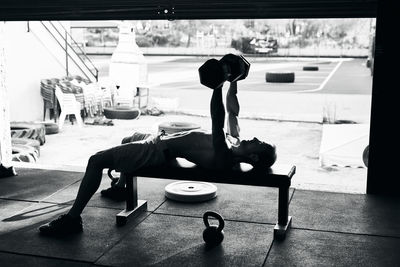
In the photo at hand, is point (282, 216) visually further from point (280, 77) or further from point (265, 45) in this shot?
point (265, 45)

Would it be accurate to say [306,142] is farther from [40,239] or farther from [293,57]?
[293,57]

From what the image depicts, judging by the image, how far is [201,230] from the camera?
11.0ft

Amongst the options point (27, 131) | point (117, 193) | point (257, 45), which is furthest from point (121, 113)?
point (257, 45)

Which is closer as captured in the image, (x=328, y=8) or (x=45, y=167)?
(x=328, y=8)

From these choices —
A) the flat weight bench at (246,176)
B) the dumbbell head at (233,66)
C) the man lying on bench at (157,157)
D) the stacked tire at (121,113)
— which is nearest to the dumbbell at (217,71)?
the dumbbell head at (233,66)

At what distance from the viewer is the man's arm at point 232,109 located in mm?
3393

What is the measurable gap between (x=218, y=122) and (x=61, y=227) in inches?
50.6

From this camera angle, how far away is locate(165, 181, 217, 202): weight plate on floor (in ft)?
13.0

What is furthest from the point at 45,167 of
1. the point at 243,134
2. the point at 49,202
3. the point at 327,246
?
the point at 243,134

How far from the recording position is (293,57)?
125 ft

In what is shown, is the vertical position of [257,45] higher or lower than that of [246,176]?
higher

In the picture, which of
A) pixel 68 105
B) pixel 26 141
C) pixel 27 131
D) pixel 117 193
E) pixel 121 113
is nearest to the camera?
pixel 117 193

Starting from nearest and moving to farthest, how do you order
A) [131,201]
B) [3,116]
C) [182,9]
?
[131,201] < [182,9] < [3,116]

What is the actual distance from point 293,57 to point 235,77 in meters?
36.3
